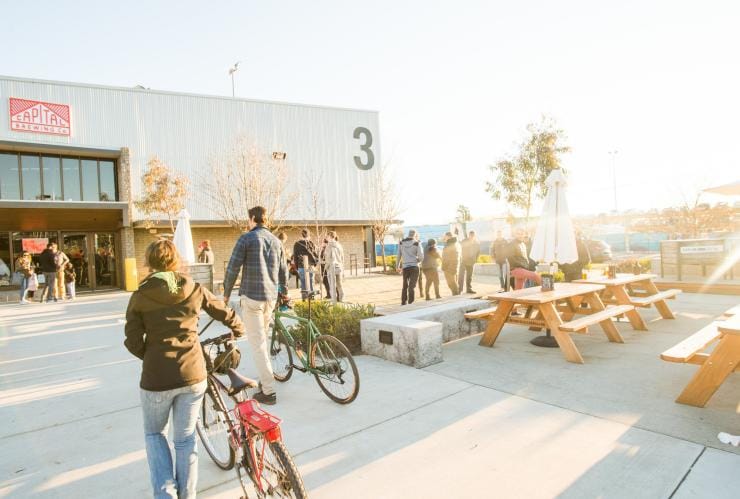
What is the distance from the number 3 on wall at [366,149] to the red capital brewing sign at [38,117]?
48.9 ft

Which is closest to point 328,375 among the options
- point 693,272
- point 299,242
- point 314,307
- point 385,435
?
point 385,435

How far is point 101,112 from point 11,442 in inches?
791

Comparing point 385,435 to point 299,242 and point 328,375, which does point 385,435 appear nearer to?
point 328,375

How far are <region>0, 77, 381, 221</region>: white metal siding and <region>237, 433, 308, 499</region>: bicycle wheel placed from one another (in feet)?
67.1

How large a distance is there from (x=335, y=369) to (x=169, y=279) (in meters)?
2.27

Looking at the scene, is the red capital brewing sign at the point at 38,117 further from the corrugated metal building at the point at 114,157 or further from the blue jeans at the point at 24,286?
the blue jeans at the point at 24,286

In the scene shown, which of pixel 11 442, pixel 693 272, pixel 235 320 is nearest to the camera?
pixel 235 320

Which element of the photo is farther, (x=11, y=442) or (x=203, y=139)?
(x=203, y=139)

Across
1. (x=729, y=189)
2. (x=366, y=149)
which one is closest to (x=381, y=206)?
(x=366, y=149)

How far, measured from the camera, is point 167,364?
7.56 feet

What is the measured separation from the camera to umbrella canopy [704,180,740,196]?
8.28 metres

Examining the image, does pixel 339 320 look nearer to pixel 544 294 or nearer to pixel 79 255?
pixel 544 294

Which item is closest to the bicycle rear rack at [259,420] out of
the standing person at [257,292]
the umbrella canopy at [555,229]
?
the standing person at [257,292]

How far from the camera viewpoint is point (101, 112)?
1978 cm
